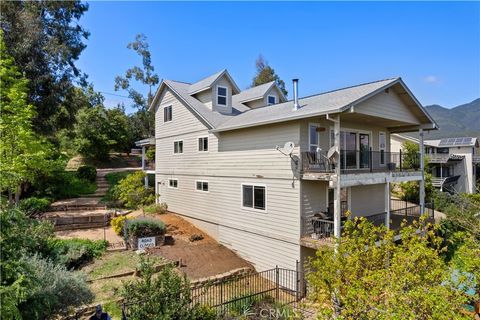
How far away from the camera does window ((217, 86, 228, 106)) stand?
19297 mm

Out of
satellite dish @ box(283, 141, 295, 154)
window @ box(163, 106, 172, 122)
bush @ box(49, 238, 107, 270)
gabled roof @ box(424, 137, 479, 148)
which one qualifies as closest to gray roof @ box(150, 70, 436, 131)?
satellite dish @ box(283, 141, 295, 154)

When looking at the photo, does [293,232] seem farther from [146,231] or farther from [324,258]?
[146,231]

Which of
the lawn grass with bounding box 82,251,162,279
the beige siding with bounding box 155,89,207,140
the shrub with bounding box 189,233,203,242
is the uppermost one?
the beige siding with bounding box 155,89,207,140

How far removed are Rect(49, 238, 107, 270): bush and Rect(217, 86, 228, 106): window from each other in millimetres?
10761

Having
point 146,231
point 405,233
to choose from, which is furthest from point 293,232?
point 146,231

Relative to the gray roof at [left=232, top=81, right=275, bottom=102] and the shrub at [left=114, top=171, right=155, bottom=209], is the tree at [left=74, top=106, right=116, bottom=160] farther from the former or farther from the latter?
the gray roof at [left=232, top=81, right=275, bottom=102]

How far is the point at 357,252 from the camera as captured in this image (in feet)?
22.6

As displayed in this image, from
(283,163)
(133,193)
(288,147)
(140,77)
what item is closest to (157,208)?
(133,193)

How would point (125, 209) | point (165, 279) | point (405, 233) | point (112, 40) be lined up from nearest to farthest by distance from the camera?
point (405, 233) → point (165, 279) → point (112, 40) → point (125, 209)

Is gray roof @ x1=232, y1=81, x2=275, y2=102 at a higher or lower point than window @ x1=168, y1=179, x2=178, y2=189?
higher

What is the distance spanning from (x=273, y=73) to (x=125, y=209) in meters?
37.6

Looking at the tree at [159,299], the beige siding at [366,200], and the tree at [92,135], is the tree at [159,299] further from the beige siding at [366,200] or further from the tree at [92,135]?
the tree at [92,135]

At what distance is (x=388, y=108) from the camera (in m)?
14.3

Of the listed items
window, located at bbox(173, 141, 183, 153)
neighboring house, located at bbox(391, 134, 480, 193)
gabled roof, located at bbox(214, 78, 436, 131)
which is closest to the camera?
gabled roof, located at bbox(214, 78, 436, 131)
